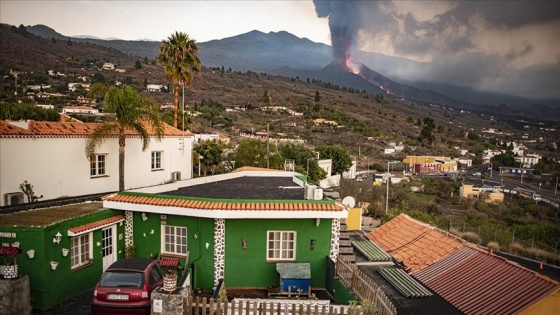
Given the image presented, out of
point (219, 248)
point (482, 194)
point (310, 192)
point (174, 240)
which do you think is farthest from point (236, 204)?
point (482, 194)

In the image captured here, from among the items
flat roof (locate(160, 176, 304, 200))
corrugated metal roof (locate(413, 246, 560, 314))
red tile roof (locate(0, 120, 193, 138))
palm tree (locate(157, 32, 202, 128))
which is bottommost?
corrugated metal roof (locate(413, 246, 560, 314))

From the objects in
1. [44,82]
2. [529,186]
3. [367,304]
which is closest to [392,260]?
[367,304]

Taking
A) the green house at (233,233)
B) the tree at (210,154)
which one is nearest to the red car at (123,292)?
the green house at (233,233)

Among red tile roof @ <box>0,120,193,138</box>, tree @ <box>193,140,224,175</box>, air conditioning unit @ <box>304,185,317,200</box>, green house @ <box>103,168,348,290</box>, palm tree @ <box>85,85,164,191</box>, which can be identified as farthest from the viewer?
tree @ <box>193,140,224,175</box>

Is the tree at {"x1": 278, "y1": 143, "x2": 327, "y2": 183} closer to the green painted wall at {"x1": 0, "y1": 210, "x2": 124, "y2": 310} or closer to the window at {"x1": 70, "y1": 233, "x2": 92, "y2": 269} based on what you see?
the window at {"x1": 70, "y1": 233, "x2": 92, "y2": 269}

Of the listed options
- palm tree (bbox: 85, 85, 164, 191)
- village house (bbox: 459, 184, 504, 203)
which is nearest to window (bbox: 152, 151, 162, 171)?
palm tree (bbox: 85, 85, 164, 191)

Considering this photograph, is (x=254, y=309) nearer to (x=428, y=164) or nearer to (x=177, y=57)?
(x=177, y=57)
